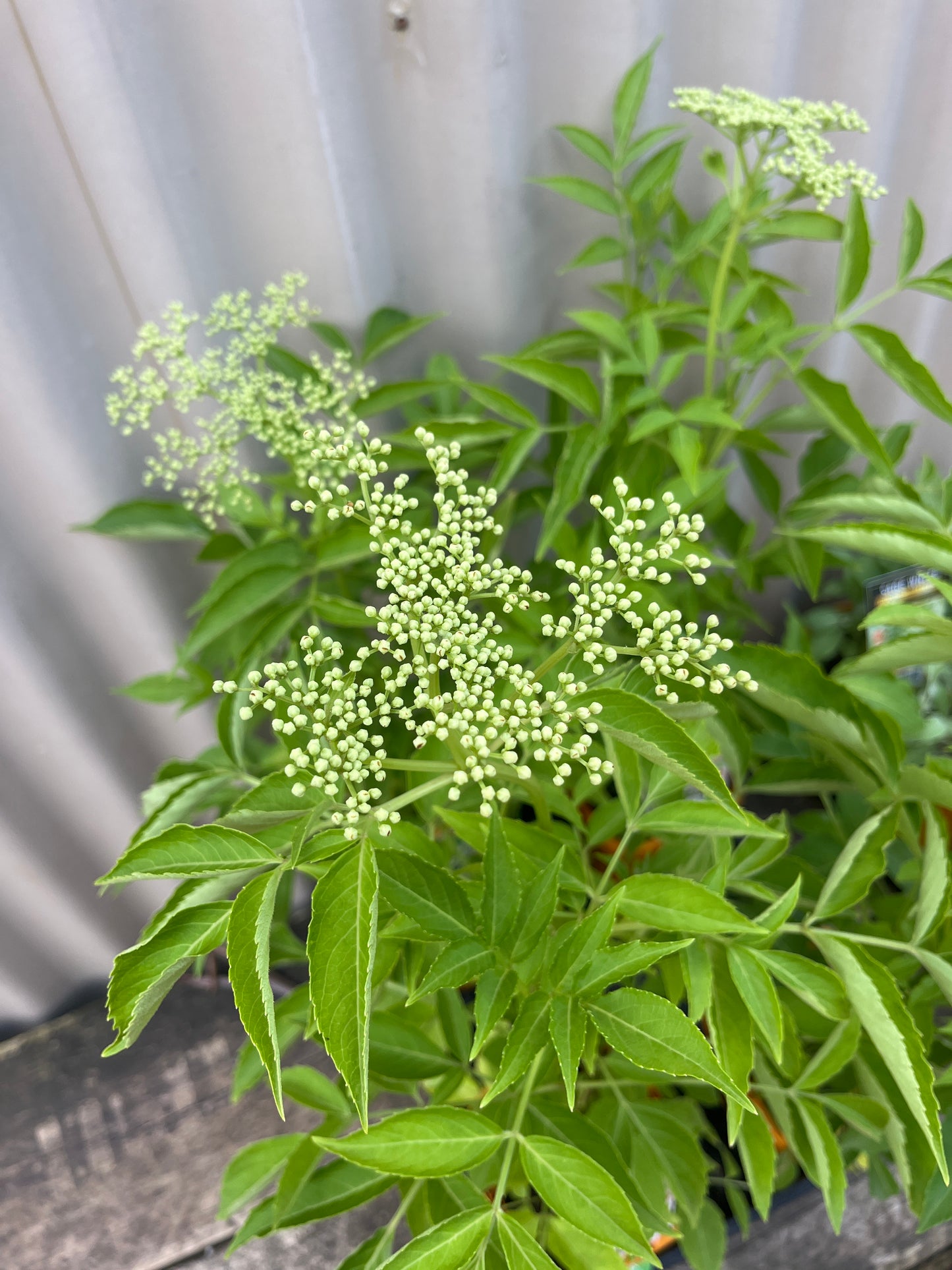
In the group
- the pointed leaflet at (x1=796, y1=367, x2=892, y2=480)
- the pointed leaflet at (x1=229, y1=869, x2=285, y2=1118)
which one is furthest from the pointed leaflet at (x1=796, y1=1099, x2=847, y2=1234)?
the pointed leaflet at (x1=796, y1=367, x2=892, y2=480)

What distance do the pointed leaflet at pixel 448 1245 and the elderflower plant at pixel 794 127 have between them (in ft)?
2.80

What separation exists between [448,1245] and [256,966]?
237 mm

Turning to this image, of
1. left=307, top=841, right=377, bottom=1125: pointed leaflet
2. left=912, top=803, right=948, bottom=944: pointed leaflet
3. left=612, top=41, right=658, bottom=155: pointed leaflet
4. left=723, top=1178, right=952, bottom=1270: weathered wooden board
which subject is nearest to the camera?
left=307, top=841, right=377, bottom=1125: pointed leaflet

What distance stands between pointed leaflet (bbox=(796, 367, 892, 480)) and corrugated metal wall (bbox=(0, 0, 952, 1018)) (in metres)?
A: 0.42

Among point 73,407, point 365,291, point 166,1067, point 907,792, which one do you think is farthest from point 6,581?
point 907,792

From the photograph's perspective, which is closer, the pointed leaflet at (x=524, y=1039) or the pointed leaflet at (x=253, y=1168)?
the pointed leaflet at (x=524, y=1039)

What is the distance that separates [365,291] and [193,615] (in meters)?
0.51

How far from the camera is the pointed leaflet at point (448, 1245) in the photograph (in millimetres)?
459

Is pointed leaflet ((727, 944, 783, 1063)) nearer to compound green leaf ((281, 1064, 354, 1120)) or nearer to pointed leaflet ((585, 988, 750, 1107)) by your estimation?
pointed leaflet ((585, 988, 750, 1107))

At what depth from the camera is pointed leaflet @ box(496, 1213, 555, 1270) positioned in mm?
463

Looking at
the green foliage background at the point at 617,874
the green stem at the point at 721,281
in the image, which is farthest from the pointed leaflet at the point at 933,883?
the green stem at the point at 721,281

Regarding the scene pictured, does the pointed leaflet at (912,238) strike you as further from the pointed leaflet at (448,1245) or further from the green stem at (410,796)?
the pointed leaflet at (448,1245)

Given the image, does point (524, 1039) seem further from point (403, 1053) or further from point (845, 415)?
point (845, 415)

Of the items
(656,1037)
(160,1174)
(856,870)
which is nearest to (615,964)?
(656,1037)
